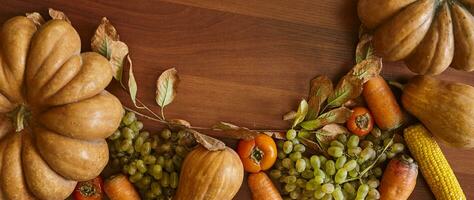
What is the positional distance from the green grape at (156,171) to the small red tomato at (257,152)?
7.3 inches

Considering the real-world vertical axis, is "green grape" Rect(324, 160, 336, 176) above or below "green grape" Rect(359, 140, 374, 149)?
below

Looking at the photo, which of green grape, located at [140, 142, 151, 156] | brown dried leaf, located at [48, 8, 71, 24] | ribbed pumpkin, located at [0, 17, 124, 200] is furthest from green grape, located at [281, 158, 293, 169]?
brown dried leaf, located at [48, 8, 71, 24]

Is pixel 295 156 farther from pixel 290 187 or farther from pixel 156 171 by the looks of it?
pixel 156 171

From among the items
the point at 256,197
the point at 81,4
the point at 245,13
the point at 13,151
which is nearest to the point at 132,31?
the point at 81,4

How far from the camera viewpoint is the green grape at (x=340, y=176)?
51.6 inches

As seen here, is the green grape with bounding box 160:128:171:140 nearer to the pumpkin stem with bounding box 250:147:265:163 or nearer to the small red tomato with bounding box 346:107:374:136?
the pumpkin stem with bounding box 250:147:265:163

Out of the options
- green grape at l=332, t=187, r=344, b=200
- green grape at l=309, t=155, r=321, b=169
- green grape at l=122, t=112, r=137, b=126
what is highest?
green grape at l=122, t=112, r=137, b=126

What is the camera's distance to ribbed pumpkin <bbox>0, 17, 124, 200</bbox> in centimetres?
110

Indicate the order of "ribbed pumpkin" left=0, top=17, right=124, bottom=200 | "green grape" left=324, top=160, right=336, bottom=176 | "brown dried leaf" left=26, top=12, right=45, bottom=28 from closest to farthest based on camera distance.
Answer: "ribbed pumpkin" left=0, top=17, right=124, bottom=200 → "brown dried leaf" left=26, top=12, right=45, bottom=28 → "green grape" left=324, top=160, right=336, bottom=176

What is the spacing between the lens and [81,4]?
126 cm

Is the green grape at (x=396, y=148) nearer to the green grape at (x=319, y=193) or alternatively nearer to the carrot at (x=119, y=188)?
the green grape at (x=319, y=193)

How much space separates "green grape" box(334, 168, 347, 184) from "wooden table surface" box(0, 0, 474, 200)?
0.17 meters

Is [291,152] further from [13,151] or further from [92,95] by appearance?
[13,151]

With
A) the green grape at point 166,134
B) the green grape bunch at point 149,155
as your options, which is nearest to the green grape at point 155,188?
the green grape bunch at point 149,155
